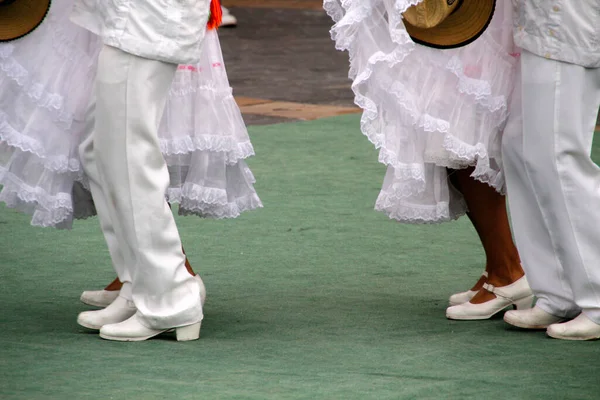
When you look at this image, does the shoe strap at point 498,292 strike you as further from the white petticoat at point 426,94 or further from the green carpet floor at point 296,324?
the white petticoat at point 426,94

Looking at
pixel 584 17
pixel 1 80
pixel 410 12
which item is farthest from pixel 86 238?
pixel 584 17

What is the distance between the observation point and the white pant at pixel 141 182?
12.0ft

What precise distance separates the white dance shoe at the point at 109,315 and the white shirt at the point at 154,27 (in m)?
0.84

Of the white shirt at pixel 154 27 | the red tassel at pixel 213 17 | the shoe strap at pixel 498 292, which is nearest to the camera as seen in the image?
the white shirt at pixel 154 27

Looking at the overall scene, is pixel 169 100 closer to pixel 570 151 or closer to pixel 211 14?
pixel 211 14

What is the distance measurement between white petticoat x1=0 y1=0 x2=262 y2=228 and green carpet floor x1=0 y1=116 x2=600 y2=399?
16.6 inches

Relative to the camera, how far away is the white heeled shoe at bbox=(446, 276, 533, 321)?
13.8 feet

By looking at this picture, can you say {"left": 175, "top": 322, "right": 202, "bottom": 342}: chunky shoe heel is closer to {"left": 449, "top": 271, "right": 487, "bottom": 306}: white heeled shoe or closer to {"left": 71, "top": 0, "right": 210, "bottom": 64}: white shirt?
{"left": 71, "top": 0, "right": 210, "bottom": 64}: white shirt

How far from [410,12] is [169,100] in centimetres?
88

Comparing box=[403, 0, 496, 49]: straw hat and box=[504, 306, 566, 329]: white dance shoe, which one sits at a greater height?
box=[403, 0, 496, 49]: straw hat

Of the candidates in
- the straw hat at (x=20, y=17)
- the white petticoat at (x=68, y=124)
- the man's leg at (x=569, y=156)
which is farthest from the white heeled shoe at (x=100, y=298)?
the man's leg at (x=569, y=156)

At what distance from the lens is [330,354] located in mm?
3705

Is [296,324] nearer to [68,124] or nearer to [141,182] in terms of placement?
[141,182]

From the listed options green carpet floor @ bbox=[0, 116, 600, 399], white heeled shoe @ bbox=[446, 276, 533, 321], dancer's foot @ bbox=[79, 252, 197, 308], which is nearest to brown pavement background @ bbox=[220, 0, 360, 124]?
green carpet floor @ bbox=[0, 116, 600, 399]
